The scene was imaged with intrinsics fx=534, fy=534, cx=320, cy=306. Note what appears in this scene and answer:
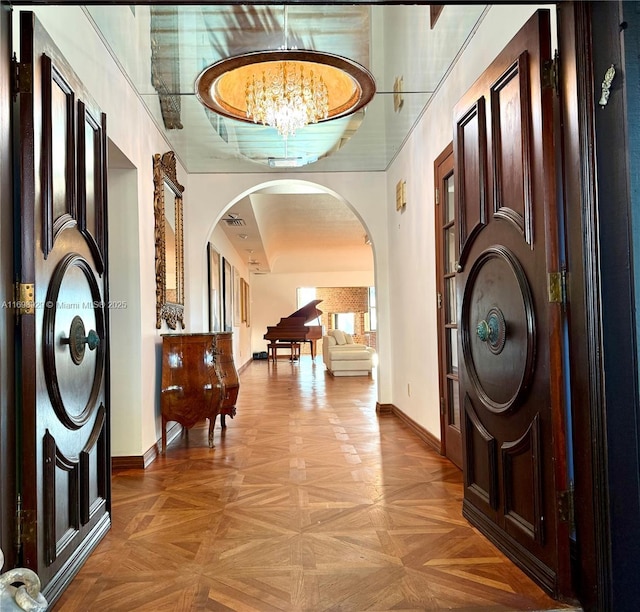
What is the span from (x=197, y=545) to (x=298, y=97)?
3.14 metres

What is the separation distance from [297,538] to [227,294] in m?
8.39

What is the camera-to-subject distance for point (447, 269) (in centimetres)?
389

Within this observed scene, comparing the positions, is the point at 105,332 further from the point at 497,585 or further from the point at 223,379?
the point at 223,379

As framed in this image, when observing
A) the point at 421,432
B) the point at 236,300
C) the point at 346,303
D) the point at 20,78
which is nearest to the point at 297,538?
the point at 20,78

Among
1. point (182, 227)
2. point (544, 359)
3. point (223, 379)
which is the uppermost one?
point (182, 227)

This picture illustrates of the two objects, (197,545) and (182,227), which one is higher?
(182,227)

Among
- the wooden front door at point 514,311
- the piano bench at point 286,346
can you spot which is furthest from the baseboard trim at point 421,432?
the piano bench at point 286,346

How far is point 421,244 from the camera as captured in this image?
453 cm

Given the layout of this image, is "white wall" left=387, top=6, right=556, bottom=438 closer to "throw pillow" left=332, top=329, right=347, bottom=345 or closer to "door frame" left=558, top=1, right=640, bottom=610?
"door frame" left=558, top=1, right=640, bottom=610

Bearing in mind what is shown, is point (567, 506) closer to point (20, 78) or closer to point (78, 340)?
point (78, 340)

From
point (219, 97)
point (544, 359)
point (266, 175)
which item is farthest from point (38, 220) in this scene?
point (266, 175)

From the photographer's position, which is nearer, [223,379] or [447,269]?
[447,269]

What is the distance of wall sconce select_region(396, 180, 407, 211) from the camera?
5098 millimetres

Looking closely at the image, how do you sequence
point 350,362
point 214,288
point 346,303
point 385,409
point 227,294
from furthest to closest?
point 346,303
point 350,362
point 227,294
point 214,288
point 385,409
